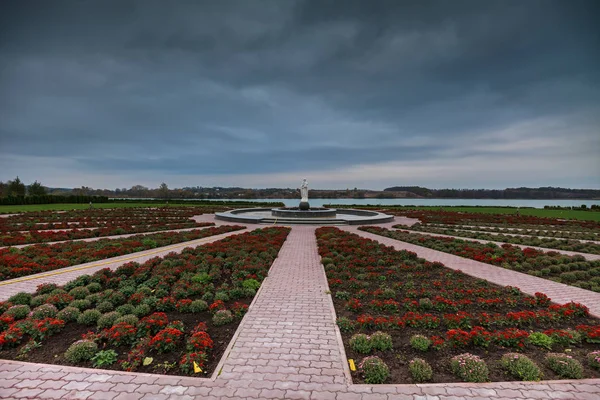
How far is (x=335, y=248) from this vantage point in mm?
13273

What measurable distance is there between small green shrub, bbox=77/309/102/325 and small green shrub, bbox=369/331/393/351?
5.71 meters

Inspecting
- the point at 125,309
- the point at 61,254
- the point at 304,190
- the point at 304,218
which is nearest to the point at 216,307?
the point at 125,309

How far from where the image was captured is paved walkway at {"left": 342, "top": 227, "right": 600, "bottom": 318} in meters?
7.55

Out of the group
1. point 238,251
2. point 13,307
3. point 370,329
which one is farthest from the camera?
point 238,251

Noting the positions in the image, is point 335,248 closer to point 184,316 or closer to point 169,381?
point 184,316

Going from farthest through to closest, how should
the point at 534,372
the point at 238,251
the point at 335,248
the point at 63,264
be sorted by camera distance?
the point at 335,248 → the point at 238,251 → the point at 63,264 → the point at 534,372

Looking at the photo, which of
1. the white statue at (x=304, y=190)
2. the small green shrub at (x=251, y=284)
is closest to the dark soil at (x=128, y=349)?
the small green shrub at (x=251, y=284)

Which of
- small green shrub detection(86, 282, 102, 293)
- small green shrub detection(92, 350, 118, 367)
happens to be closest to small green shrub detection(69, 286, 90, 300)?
small green shrub detection(86, 282, 102, 293)

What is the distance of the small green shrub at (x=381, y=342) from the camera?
16.3 feet

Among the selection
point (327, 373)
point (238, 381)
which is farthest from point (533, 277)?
point (238, 381)

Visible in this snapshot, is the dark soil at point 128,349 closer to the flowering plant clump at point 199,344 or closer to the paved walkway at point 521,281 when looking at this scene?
the flowering plant clump at point 199,344

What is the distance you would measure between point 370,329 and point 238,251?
296 inches

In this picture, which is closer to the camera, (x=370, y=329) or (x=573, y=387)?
(x=573, y=387)

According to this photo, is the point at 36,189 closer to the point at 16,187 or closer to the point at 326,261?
the point at 16,187
